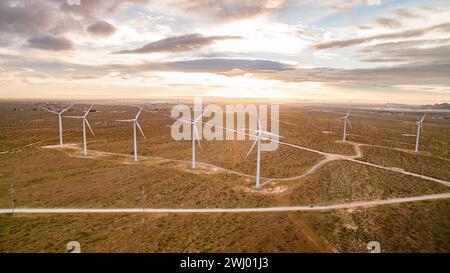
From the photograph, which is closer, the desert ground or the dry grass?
the dry grass

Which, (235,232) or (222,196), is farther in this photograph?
(222,196)

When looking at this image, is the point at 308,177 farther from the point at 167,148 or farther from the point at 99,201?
the point at 167,148

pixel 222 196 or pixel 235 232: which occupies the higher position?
pixel 222 196

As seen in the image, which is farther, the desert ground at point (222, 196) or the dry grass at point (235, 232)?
the desert ground at point (222, 196)

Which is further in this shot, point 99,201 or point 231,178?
point 231,178

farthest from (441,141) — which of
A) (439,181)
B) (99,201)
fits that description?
(99,201)
